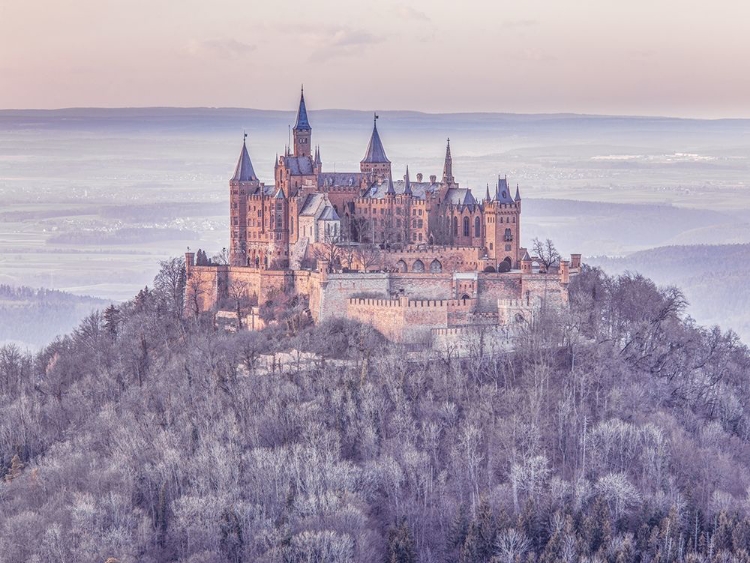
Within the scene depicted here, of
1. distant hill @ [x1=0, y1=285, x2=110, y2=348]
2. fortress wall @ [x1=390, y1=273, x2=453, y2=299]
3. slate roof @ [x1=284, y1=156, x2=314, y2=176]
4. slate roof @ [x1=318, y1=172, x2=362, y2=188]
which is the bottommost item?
distant hill @ [x1=0, y1=285, x2=110, y2=348]

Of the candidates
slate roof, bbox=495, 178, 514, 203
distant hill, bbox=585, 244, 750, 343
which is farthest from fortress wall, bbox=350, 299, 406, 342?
distant hill, bbox=585, 244, 750, 343

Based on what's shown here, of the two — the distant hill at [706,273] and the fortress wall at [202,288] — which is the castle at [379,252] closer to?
the fortress wall at [202,288]

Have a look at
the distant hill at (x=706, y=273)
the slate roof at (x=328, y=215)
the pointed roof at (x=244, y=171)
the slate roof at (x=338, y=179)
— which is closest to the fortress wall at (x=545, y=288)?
the slate roof at (x=328, y=215)

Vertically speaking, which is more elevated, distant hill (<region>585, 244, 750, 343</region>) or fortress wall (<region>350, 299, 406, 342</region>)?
fortress wall (<region>350, 299, 406, 342</region>)

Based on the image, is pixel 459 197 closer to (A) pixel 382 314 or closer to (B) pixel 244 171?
(A) pixel 382 314

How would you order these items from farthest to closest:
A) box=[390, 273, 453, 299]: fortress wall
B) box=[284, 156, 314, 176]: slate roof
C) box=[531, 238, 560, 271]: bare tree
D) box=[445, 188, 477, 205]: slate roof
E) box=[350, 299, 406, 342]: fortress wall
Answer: box=[284, 156, 314, 176]: slate roof → box=[445, 188, 477, 205]: slate roof → box=[531, 238, 560, 271]: bare tree → box=[390, 273, 453, 299]: fortress wall → box=[350, 299, 406, 342]: fortress wall

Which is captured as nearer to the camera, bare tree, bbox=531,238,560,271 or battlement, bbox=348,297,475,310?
battlement, bbox=348,297,475,310

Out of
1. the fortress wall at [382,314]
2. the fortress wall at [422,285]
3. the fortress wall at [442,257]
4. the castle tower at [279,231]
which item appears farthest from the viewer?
the castle tower at [279,231]

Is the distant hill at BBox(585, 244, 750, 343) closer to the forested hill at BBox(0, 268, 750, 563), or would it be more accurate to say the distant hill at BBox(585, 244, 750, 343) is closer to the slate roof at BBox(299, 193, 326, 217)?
the slate roof at BBox(299, 193, 326, 217)

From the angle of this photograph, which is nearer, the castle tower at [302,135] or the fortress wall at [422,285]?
the fortress wall at [422,285]
